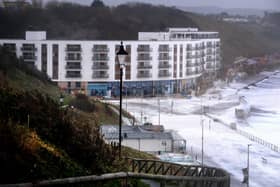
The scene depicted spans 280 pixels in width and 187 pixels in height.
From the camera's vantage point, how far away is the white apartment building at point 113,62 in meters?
8.35

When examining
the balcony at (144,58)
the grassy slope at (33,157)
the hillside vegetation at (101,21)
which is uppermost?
the hillside vegetation at (101,21)

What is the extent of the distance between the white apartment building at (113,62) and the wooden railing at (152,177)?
449 cm

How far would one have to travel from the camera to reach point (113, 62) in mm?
8609

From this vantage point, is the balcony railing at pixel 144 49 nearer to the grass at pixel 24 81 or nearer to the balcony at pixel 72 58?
the balcony at pixel 72 58

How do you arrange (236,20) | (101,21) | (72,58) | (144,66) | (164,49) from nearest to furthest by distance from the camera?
(72,58), (144,66), (164,49), (101,21), (236,20)

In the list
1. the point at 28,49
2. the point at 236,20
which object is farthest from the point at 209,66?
the point at 28,49

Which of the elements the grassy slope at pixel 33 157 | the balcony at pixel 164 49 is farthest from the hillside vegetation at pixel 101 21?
the grassy slope at pixel 33 157

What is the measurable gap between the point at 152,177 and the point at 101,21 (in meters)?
9.32

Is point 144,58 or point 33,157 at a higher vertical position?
point 144,58

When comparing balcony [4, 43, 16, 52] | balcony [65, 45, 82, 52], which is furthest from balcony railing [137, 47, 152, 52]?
balcony [4, 43, 16, 52]

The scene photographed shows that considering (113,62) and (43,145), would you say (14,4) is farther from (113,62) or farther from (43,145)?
(43,145)

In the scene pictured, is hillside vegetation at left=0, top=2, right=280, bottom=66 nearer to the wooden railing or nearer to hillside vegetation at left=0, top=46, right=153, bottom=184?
the wooden railing

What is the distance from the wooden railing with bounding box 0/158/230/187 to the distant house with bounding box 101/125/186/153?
93.8 inches

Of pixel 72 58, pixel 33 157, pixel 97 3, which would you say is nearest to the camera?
pixel 33 157
